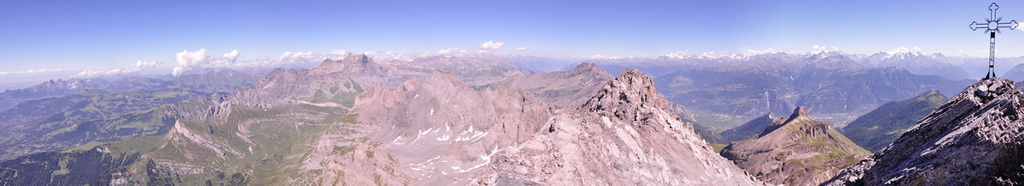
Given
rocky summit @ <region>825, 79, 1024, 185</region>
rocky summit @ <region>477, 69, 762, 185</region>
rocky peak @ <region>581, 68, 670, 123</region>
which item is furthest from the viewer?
rocky peak @ <region>581, 68, 670, 123</region>

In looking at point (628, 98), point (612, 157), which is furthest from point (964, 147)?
point (628, 98)

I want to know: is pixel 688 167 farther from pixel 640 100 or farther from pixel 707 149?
pixel 640 100

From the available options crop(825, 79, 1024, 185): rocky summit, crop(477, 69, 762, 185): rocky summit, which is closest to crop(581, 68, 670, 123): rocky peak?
crop(477, 69, 762, 185): rocky summit

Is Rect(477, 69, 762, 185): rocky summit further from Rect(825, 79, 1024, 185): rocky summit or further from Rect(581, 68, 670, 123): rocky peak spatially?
Rect(825, 79, 1024, 185): rocky summit

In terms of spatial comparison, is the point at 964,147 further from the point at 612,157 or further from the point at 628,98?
the point at 628,98

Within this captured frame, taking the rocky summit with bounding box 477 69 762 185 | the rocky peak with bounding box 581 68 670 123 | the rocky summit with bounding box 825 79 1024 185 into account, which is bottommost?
the rocky summit with bounding box 477 69 762 185

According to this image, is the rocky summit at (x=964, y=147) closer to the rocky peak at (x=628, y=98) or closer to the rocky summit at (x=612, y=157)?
the rocky summit at (x=612, y=157)
